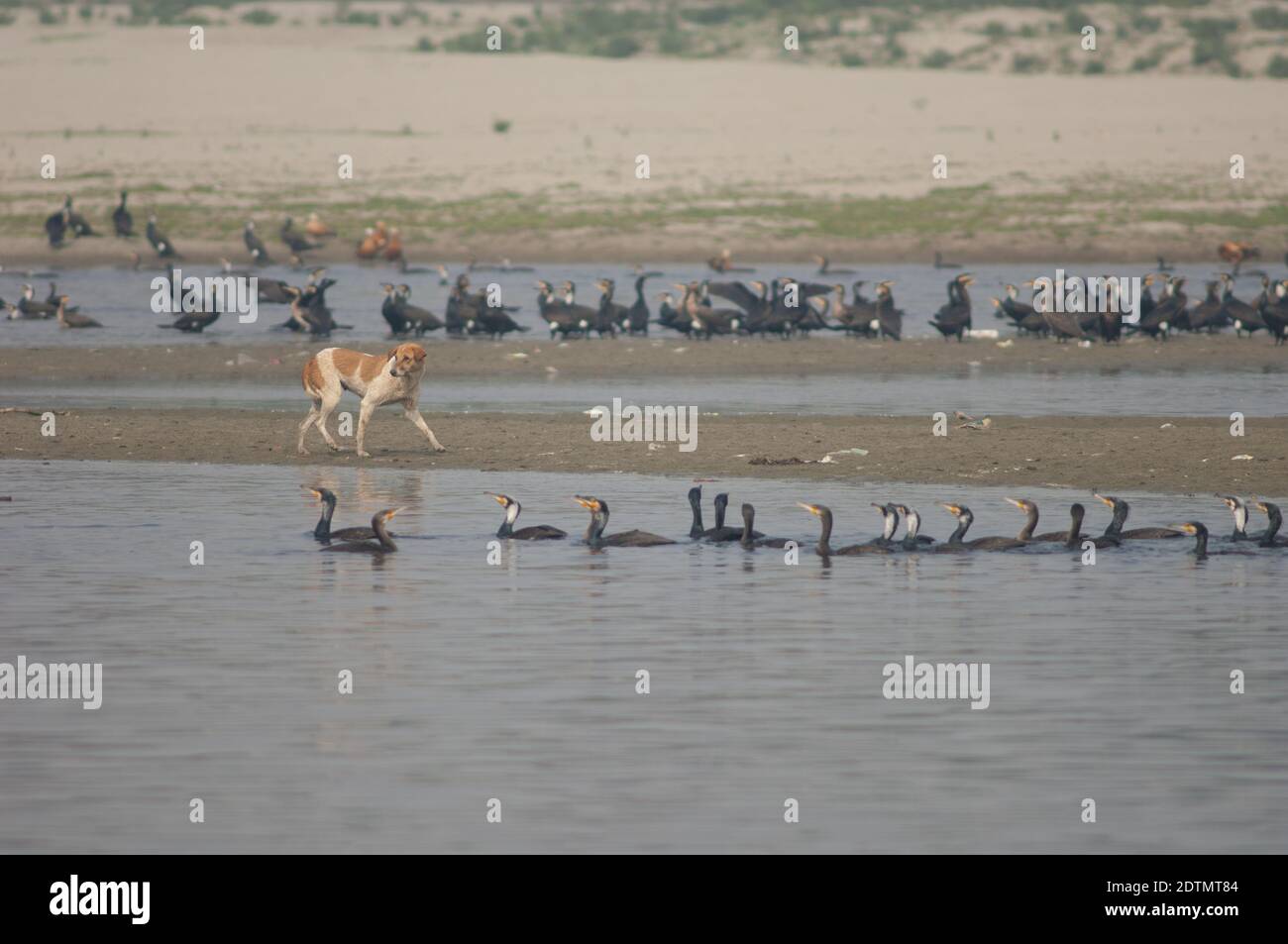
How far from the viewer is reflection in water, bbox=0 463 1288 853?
9.19 meters

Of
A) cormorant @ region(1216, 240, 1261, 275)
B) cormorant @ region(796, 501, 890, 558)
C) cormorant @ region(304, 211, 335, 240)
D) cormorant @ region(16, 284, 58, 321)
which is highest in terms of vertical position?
cormorant @ region(304, 211, 335, 240)

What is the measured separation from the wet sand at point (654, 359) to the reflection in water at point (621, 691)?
1131cm

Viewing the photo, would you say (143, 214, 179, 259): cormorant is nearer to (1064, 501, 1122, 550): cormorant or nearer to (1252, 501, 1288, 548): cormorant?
(1064, 501, 1122, 550): cormorant

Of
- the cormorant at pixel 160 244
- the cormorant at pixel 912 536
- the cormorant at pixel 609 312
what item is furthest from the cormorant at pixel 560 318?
the cormorant at pixel 912 536

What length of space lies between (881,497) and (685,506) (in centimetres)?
177

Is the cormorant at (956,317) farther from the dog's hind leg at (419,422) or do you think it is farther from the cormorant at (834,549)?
the cormorant at (834,549)

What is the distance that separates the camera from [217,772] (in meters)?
9.93

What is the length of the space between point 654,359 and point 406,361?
1037cm

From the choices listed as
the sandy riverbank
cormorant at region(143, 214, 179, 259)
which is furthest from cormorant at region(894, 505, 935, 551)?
cormorant at region(143, 214, 179, 259)

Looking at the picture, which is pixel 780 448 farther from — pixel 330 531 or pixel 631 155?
pixel 631 155

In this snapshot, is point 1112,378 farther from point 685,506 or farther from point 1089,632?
point 1089,632

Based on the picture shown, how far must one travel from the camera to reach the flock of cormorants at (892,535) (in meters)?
15.9

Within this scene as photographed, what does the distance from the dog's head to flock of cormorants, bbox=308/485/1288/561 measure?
4080 mm
